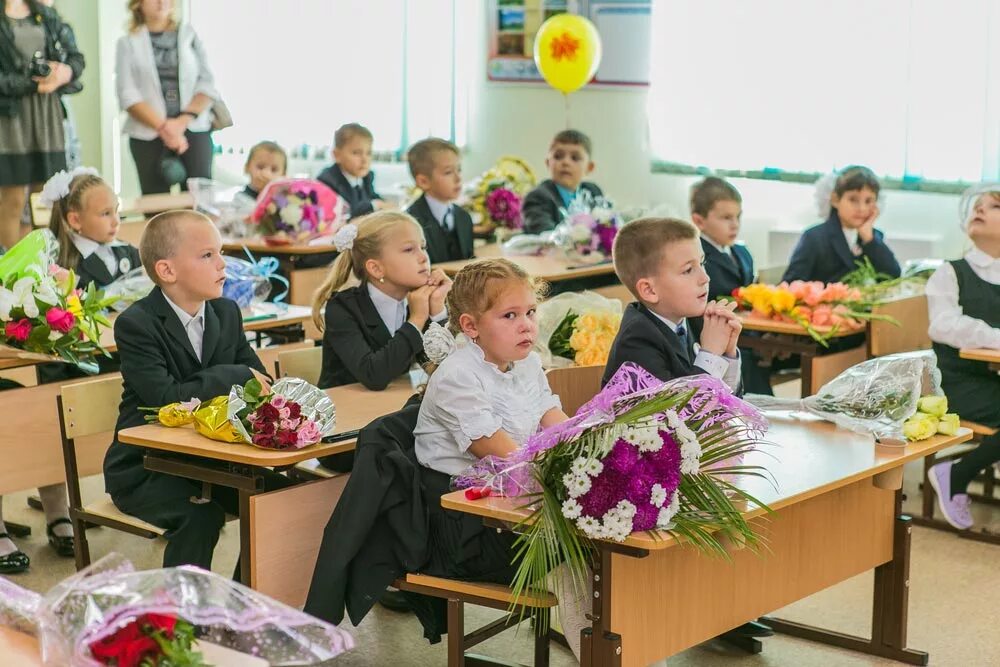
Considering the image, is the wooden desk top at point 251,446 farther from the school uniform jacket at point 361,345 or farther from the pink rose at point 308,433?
the school uniform jacket at point 361,345

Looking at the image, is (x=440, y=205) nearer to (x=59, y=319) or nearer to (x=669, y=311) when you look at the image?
(x=59, y=319)

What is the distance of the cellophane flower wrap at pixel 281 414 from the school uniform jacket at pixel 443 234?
2.99 meters

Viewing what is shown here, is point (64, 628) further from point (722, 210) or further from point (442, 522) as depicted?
point (722, 210)

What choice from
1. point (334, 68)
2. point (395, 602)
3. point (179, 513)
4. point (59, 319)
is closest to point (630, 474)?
point (179, 513)

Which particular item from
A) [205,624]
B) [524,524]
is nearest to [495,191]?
[524,524]

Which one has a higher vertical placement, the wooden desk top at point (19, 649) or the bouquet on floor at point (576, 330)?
the bouquet on floor at point (576, 330)

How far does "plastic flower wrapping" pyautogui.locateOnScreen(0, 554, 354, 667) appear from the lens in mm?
1564

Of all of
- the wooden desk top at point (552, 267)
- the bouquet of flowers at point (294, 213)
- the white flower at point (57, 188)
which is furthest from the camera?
the bouquet of flowers at point (294, 213)

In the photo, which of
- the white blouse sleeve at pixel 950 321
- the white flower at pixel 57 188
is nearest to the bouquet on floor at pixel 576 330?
the white blouse sleeve at pixel 950 321

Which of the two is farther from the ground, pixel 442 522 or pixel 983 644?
pixel 442 522

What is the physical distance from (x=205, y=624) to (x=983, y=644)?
8.50 feet

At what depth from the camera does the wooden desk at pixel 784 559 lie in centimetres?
260

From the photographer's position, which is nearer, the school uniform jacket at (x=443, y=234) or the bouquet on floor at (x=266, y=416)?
the bouquet on floor at (x=266, y=416)

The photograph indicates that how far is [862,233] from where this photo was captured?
6016 mm
